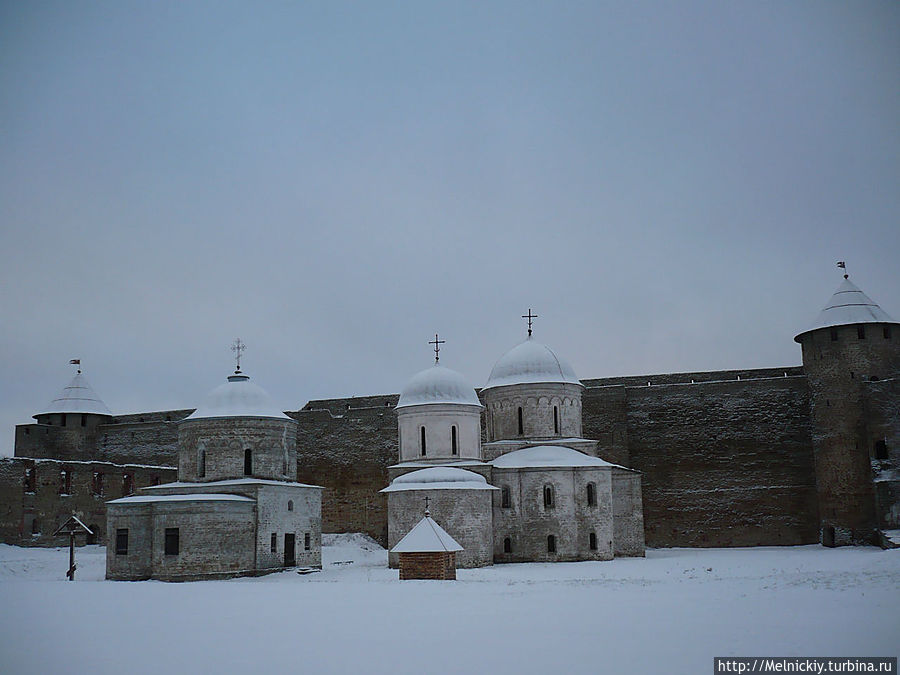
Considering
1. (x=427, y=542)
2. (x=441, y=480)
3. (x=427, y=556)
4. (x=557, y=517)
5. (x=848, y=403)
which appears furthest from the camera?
(x=848, y=403)

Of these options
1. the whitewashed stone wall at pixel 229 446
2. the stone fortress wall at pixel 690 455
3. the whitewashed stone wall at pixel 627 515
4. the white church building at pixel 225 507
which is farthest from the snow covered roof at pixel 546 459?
the stone fortress wall at pixel 690 455

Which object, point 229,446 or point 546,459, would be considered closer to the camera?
Result: point 229,446

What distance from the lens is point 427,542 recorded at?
1803 centimetres

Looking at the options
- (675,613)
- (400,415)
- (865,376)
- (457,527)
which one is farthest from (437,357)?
(675,613)

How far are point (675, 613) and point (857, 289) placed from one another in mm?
22268

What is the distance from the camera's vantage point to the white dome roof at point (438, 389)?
26109 millimetres

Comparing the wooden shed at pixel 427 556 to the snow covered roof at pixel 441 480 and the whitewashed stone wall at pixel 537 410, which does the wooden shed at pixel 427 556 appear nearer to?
the snow covered roof at pixel 441 480

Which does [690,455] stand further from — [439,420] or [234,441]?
[234,441]

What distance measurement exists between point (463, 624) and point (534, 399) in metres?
16.6

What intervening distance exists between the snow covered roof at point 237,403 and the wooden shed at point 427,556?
6.87m

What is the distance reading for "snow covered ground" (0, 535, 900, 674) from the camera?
8680mm

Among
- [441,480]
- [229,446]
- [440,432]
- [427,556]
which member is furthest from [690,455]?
[229,446]

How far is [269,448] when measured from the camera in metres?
23.3

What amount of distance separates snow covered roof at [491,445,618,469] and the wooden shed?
22.5 feet
